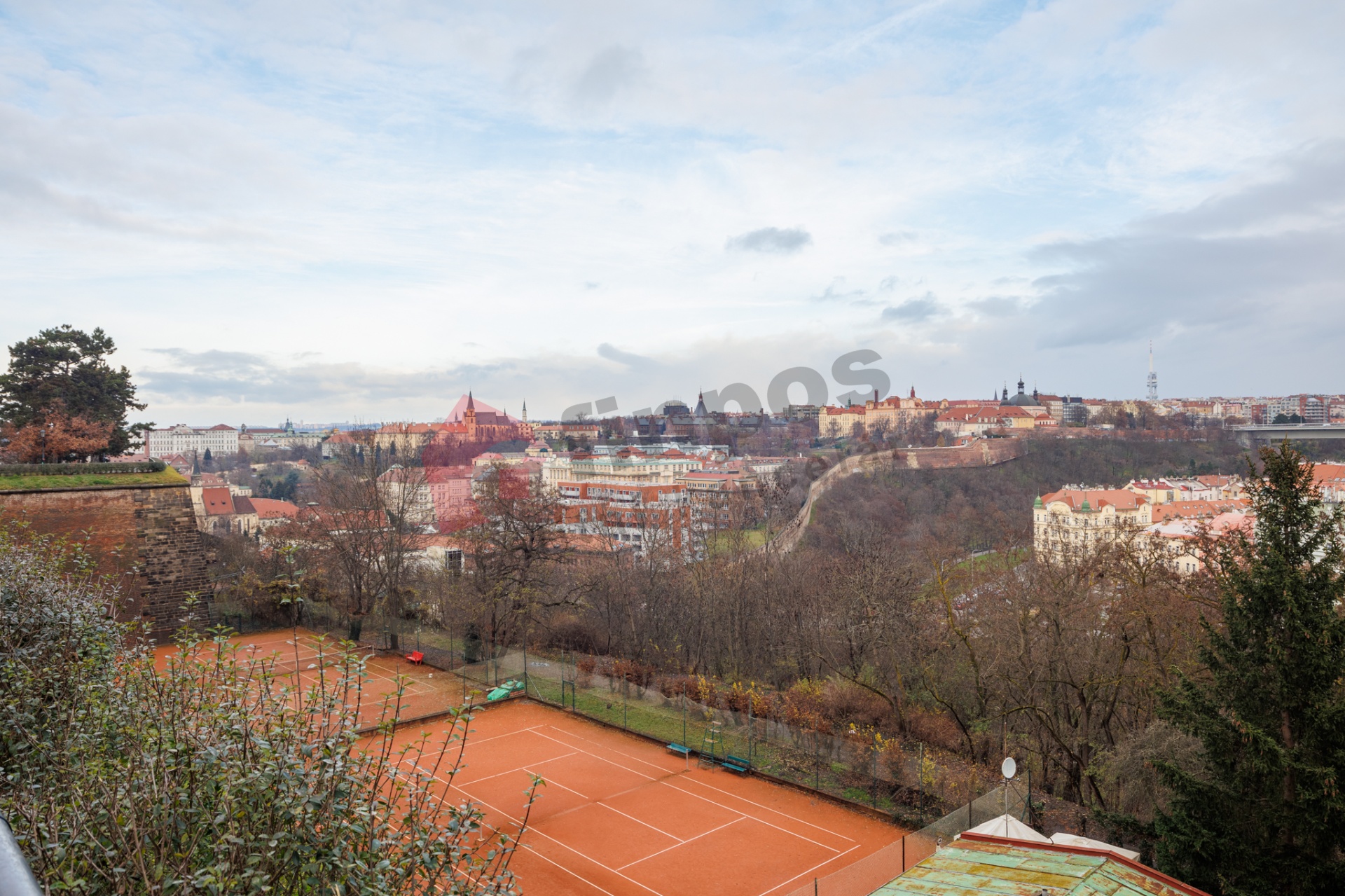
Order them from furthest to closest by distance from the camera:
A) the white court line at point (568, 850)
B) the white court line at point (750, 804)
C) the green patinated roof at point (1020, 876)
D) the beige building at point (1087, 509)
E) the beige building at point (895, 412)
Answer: the beige building at point (895, 412) → the beige building at point (1087, 509) → the white court line at point (750, 804) → the white court line at point (568, 850) → the green patinated roof at point (1020, 876)

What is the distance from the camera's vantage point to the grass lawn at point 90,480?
75.7 feet

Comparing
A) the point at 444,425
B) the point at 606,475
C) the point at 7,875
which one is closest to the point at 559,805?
the point at 7,875

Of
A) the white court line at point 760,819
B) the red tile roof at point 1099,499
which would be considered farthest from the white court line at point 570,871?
the red tile roof at point 1099,499

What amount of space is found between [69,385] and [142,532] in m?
8.10

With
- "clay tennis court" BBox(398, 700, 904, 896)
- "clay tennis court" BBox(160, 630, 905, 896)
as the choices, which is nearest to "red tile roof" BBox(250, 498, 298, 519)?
"clay tennis court" BBox(160, 630, 905, 896)

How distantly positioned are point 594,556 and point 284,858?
28.5 metres

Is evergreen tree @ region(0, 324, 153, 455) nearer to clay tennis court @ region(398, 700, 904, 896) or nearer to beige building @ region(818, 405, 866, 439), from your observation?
clay tennis court @ region(398, 700, 904, 896)

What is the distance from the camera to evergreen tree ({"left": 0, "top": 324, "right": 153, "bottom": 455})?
28.2m

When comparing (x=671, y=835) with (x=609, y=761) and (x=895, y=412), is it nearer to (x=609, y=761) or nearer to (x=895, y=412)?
(x=609, y=761)

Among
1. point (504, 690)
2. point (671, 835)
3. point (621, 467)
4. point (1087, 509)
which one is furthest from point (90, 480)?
point (621, 467)

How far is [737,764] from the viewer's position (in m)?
15.8

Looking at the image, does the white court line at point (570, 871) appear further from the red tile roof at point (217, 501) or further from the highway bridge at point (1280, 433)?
the highway bridge at point (1280, 433)

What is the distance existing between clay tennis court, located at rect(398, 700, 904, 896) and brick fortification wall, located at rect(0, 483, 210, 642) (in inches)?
464

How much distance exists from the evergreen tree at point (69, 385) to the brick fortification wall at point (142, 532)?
5.44m
